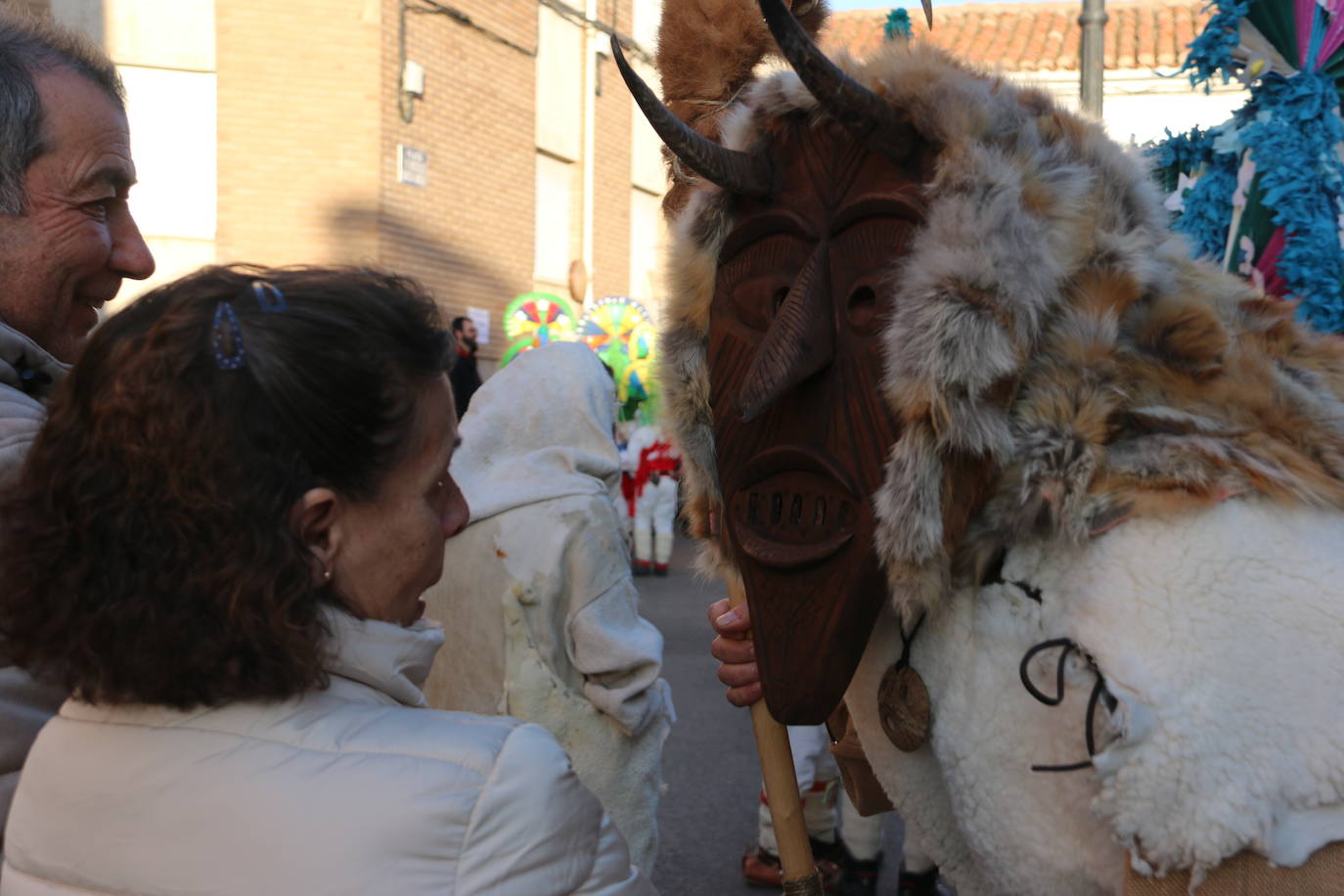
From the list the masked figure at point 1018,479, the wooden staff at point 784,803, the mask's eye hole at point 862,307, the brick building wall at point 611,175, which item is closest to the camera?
the masked figure at point 1018,479

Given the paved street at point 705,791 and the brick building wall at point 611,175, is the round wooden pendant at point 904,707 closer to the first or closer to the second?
the paved street at point 705,791

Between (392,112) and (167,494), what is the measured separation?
39.3 ft

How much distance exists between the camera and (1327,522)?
1366 mm

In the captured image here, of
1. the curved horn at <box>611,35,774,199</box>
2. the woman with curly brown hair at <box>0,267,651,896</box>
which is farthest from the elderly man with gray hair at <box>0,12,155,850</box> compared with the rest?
the curved horn at <box>611,35,774,199</box>

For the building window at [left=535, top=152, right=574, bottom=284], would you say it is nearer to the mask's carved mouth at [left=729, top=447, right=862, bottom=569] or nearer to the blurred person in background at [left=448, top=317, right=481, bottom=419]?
the blurred person in background at [left=448, top=317, right=481, bottom=419]

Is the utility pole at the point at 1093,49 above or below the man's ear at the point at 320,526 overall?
above

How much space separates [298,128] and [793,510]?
11481 mm

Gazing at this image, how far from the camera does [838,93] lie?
1.46 meters

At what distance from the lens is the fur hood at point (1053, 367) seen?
1399 millimetres

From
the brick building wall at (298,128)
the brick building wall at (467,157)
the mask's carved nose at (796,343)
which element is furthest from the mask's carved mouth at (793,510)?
the brick building wall at (467,157)

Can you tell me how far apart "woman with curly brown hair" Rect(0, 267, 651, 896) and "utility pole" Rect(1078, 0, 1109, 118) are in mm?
5966

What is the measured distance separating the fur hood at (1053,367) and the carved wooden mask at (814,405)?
5 centimetres

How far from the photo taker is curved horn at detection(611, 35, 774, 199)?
1572 millimetres

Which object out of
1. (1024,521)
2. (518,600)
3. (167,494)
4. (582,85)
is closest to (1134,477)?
(1024,521)
